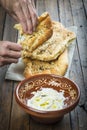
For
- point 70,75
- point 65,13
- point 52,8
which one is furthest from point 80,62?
point 52,8

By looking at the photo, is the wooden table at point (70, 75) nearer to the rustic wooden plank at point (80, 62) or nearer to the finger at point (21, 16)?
the rustic wooden plank at point (80, 62)

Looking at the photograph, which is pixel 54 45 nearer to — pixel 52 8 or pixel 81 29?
pixel 81 29

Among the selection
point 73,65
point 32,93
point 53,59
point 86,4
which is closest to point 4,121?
point 32,93

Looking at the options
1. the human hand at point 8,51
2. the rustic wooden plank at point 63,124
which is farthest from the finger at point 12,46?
the rustic wooden plank at point 63,124

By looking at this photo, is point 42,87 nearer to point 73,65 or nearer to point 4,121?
point 4,121

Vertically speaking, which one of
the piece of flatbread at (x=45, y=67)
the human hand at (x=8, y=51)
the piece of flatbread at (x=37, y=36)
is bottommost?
the piece of flatbread at (x=45, y=67)

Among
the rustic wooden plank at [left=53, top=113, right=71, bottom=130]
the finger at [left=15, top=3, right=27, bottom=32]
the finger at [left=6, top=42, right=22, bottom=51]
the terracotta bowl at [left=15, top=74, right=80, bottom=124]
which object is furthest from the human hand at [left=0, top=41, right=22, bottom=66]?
the rustic wooden plank at [left=53, top=113, right=71, bottom=130]
